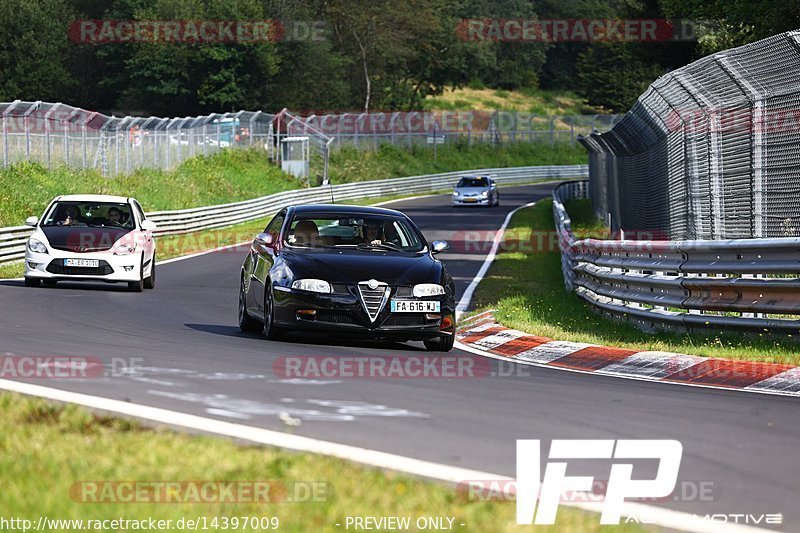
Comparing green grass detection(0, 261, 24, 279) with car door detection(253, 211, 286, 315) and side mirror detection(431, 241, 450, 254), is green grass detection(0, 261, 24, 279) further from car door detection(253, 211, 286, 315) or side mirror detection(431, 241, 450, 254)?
side mirror detection(431, 241, 450, 254)

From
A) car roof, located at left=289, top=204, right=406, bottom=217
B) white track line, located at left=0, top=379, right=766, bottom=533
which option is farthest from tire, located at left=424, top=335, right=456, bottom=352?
white track line, located at left=0, top=379, right=766, bottom=533

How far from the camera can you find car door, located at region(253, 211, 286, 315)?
13.9 meters

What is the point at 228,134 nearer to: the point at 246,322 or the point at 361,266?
the point at 246,322

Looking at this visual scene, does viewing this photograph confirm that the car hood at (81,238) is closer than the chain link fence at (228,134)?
Yes

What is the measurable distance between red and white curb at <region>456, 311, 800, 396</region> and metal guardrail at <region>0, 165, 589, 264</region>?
46.9ft

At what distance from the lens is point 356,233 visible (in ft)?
46.8

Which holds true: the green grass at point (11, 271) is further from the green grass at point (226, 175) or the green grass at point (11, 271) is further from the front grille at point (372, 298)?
the front grille at point (372, 298)

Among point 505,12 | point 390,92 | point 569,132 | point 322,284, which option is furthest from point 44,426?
point 505,12

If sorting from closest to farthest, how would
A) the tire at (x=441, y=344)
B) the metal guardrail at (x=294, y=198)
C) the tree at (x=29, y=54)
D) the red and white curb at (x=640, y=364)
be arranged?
the red and white curb at (x=640, y=364)
the tire at (x=441, y=344)
the metal guardrail at (x=294, y=198)
the tree at (x=29, y=54)

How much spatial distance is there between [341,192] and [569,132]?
40753 mm

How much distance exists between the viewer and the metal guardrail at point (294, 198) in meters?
27.2

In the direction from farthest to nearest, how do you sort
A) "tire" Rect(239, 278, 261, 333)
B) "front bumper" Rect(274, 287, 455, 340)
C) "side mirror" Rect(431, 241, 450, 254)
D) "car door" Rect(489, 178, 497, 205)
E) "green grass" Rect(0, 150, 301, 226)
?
"car door" Rect(489, 178, 497, 205)
"green grass" Rect(0, 150, 301, 226)
"tire" Rect(239, 278, 261, 333)
"side mirror" Rect(431, 241, 450, 254)
"front bumper" Rect(274, 287, 455, 340)

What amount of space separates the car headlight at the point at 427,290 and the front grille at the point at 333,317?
69cm

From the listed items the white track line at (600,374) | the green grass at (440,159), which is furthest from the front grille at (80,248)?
the green grass at (440,159)
